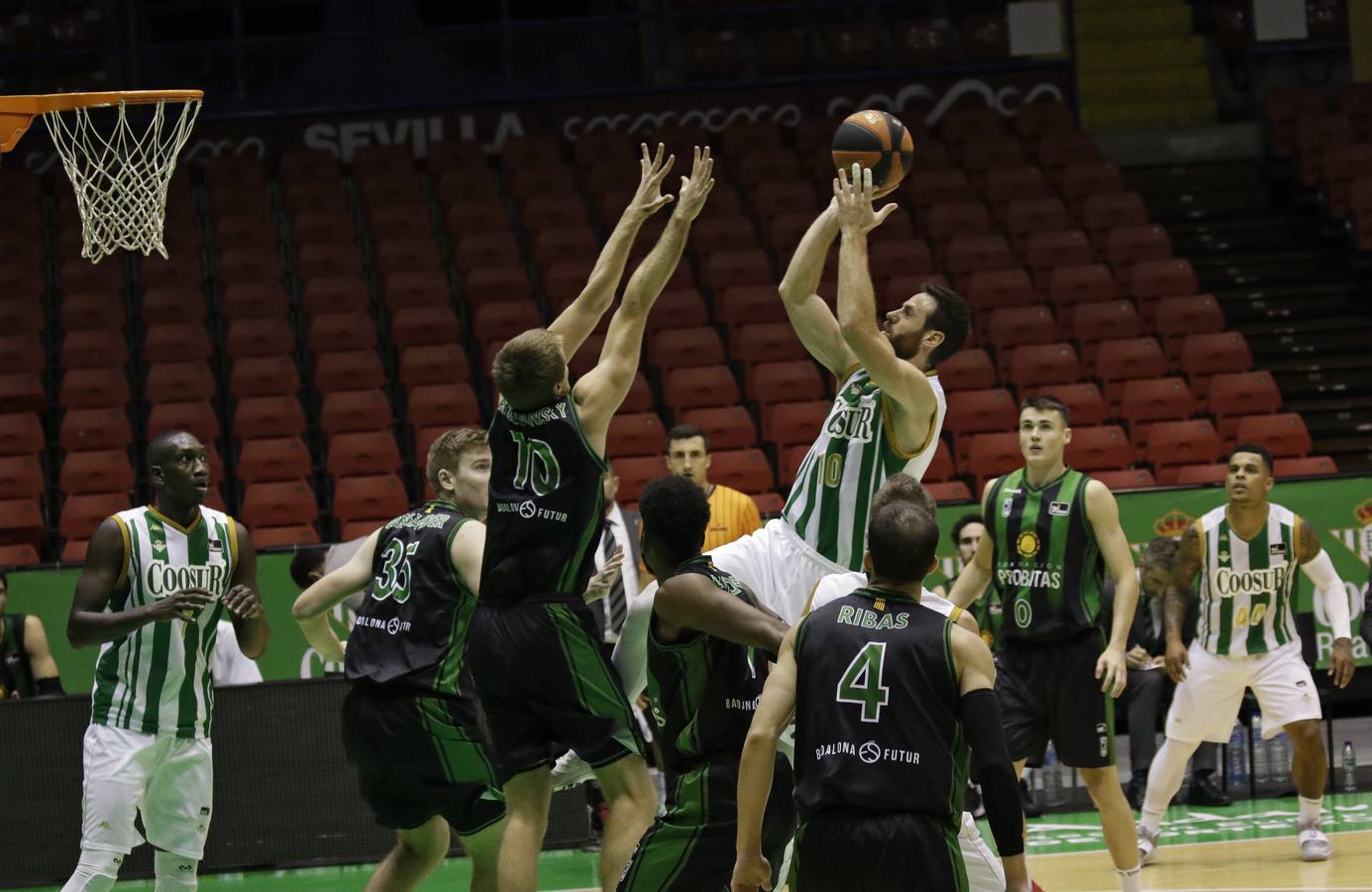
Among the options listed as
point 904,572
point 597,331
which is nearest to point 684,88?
point 597,331

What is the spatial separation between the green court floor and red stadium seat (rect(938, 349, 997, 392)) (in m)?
4.72

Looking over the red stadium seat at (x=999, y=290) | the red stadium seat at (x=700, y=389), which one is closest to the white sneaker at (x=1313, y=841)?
the red stadium seat at (x=700, y=389)

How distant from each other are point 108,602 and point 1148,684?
6.38m

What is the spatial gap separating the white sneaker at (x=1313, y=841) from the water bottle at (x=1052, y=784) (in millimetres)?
1903

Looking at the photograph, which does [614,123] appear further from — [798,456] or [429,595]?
[429,595]

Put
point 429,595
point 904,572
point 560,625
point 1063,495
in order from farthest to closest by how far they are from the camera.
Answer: point 1063,495
point 429,595
point 560,625
point 904,572

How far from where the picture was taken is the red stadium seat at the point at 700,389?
14.3 metres

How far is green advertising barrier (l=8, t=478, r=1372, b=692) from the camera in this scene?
36.4 ft

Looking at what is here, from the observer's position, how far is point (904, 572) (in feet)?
14.9

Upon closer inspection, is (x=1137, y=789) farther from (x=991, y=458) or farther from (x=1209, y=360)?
(x=1209, y=360)

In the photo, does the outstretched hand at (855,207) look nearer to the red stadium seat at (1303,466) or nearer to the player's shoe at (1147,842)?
the player's shoe at (1147,842)

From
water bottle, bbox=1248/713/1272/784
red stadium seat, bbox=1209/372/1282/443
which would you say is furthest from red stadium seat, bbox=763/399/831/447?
water bottle, bbox=1248/713/1272/784

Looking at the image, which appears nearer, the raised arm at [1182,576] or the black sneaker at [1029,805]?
the raised arm at [1182,576]

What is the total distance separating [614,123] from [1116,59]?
619 centimetres
